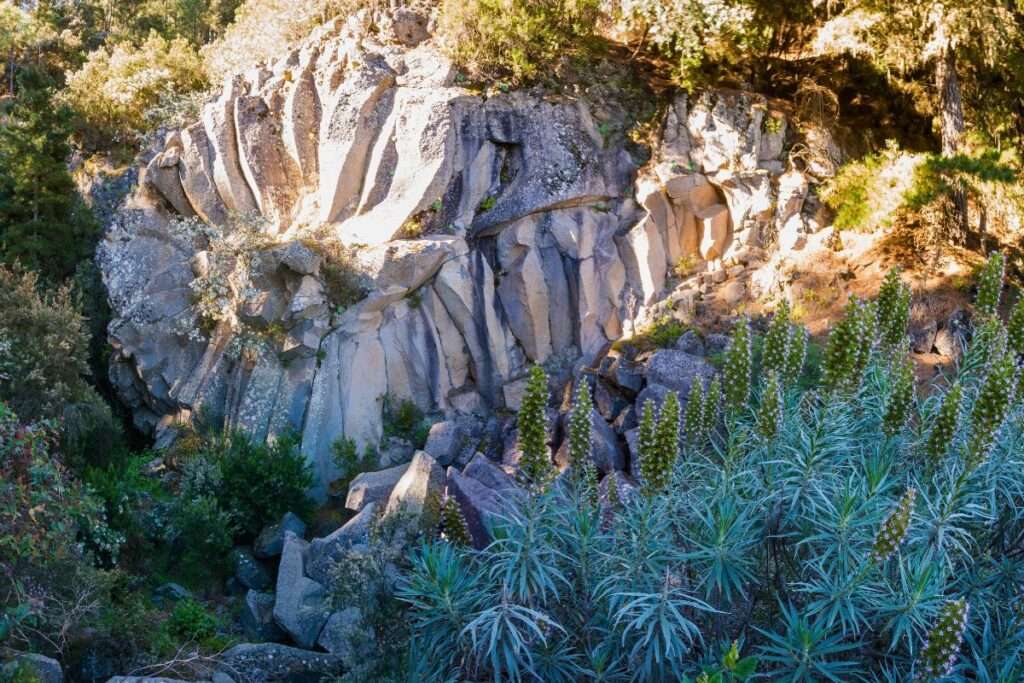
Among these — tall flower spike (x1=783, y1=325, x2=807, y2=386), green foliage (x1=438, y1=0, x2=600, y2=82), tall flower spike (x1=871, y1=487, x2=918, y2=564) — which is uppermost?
green foliage (x1=438, y1=0, x2=600, y2=82)

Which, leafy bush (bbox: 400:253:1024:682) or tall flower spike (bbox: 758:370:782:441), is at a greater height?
tall flower spike (bbox: 758:370:782:441)

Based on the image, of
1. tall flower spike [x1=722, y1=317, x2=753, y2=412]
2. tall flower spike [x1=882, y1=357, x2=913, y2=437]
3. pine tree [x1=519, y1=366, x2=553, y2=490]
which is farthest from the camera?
tall flower spike [x1=722, y1=317, x2=753, y2=412]

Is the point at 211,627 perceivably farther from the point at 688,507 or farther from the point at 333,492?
the point at 688,507

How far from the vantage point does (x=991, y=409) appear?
509 centimetres

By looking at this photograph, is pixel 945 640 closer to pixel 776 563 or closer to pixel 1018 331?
pixel 776 563

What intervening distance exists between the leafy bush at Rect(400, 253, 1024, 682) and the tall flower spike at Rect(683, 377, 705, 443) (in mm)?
54

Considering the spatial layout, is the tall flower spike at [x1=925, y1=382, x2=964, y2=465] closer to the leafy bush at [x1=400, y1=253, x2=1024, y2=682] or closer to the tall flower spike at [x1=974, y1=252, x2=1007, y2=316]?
the leafy bush at [x1=400, y1=253, x2=1024, y2=682]

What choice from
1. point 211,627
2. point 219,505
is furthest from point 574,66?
point 211,627

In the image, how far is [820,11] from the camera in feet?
45.8

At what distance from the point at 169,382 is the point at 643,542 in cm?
1066

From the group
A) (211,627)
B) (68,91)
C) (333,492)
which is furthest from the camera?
(68,91)

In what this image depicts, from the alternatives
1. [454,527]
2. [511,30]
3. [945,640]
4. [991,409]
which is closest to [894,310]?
[991,409]

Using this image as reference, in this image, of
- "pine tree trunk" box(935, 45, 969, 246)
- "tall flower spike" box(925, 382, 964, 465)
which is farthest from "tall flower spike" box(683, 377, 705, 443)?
"pine tree trunk" box(935, 45, 969, 246)

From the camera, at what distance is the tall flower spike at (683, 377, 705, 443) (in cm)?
595
